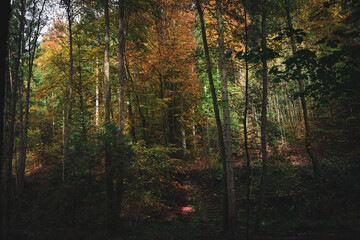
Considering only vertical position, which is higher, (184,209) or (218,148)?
(218,148)

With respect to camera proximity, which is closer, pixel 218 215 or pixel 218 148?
pixel 218 148

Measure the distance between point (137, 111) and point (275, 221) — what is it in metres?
10.6

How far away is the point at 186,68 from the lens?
14680 mm

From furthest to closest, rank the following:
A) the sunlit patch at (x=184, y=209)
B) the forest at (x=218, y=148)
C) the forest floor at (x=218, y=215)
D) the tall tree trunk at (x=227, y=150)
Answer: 1. the sunlit patch at (x=184, y=209)
2. the tall tree trunk at (x=227, y=150)
3. the forest floor at (x=218, y=215)
4. the forest at (x=218, y=148)

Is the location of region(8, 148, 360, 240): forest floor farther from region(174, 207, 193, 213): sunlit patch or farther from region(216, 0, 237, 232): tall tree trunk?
region(216, 0, 237, 232): tall tree trunk

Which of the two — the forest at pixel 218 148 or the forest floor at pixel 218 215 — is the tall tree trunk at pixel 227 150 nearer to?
the forest at pixel 218 148

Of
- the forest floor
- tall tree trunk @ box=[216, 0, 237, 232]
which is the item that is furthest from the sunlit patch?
tall tree trunk @ box=[216, 0, 237, 232]

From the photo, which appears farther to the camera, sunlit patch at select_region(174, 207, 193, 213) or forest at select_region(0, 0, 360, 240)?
sunlit patch at select_region(174, 207, 193, 213)

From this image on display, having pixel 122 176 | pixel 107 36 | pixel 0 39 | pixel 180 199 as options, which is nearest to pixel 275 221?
pixel 180 199

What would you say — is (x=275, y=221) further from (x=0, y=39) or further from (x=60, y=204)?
(x=0, y=39)

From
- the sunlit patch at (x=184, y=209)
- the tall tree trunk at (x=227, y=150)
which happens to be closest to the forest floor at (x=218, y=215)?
the sunlit patch at (x=184, y=209)

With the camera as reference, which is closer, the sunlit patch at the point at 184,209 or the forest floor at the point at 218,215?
the forest floor at the point at 218,215

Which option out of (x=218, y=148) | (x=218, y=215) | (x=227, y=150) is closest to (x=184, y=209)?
(x=218, y=215)

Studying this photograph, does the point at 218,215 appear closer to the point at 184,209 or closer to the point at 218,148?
the point at 184,209
